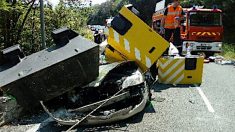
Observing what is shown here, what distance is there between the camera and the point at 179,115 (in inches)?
262

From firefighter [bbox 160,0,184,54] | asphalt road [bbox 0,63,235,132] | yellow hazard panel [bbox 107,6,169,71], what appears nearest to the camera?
asphalt road [bbox 0,63,235,132]

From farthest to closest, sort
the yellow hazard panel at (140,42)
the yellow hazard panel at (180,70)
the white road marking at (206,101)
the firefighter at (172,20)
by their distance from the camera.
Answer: the firefighter at (172,20), the yellow hazard panel at (180,70), the yellow hazard panel at (140,42), the white road marking at (206,101)

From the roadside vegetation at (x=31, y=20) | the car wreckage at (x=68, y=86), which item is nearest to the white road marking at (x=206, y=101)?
the car wreckage at (x=68, y=86)

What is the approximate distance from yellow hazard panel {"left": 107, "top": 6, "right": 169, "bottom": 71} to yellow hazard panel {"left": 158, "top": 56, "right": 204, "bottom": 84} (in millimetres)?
1734

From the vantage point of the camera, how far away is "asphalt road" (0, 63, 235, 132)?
5938 mm

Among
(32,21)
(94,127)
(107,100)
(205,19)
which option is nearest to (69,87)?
(107,100)

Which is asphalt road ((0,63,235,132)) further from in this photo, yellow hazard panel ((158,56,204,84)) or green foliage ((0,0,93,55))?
green foliage ((0,0,93,55))

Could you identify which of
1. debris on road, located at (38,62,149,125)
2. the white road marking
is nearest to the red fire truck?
the white road marking

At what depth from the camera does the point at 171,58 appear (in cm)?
985

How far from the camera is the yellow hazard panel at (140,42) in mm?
8047

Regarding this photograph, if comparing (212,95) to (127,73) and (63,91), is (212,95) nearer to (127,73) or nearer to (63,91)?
(127,73)

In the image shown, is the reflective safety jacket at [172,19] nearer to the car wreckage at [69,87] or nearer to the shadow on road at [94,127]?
the car wreckage at [69,87]

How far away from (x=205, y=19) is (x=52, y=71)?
12.9m

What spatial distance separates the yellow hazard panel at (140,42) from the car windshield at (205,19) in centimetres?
974
